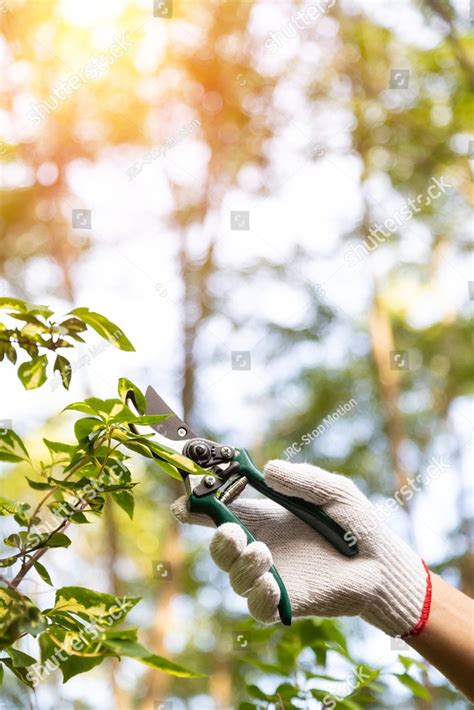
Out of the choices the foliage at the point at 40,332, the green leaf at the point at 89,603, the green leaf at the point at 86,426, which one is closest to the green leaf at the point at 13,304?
the foliage at the point at 40,332

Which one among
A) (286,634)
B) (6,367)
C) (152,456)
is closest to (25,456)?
(152,456)

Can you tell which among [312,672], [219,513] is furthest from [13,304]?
[312,672]

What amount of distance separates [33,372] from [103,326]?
71 millimetres

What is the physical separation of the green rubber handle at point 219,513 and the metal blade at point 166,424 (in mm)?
72

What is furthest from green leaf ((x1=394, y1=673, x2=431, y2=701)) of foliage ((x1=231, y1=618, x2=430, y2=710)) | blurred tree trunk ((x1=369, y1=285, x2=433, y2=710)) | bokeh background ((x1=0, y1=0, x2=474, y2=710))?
blurred tree trunk ((x1=369, y1=285, x2=433, y2=710))

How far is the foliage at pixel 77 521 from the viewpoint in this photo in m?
0.55

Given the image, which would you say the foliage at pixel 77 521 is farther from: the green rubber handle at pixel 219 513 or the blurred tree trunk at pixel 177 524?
the blurred tree trunk at pixel 177 524

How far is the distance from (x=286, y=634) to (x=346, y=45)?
503 cm

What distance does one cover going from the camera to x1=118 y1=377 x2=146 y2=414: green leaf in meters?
0.73

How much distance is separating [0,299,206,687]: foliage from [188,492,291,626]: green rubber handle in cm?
16

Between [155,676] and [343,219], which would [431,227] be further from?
[155,676]

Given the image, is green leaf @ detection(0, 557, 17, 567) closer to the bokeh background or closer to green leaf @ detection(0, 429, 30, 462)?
green leaf @ detection(0, 429, 30, 462)

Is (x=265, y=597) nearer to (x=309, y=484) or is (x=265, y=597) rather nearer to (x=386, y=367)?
(x=309, y=484)

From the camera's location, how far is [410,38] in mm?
5184
